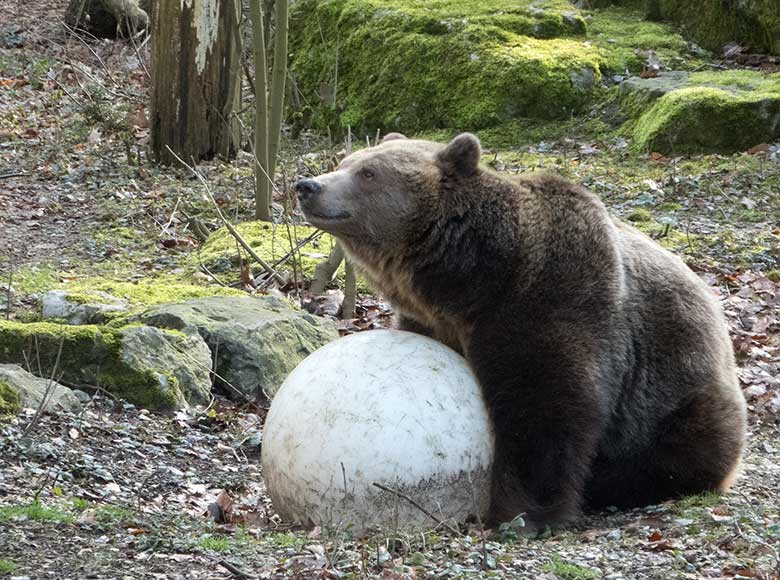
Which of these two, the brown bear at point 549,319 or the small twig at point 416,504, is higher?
the brown bear at point 549,319

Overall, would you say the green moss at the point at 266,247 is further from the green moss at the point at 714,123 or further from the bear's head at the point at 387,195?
the green moss at the point at 714,123

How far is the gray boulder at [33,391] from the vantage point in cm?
659

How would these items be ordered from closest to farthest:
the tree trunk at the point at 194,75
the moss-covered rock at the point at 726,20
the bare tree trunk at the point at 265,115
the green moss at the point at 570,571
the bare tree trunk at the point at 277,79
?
the green moss at the point at 570,571
the bare tree trunk at the point at 277,79
the bare tree trunk at the point at 265,115
the tree trunk at the point at 194,75
the moss-covered rock at the point at 726,20

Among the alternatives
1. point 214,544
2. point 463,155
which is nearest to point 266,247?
point 463,155

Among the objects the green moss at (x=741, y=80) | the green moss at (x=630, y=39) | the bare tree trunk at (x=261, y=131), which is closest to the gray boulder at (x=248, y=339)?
the bare tree trunk at (x=261, y=131)

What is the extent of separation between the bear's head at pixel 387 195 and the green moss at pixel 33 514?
6.45 ft

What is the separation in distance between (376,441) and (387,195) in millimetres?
1411

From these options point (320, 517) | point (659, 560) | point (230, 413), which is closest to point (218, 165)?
point (230, 413)

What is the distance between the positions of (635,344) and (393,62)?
10460 millimetres

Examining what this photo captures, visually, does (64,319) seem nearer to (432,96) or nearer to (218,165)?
(218,165)

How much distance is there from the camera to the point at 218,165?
14.3m

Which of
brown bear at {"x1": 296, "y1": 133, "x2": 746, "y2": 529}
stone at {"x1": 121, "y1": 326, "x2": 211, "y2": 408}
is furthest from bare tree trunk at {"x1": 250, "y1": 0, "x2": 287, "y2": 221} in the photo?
brown bear at {"x1": 296, "y1": 133, "x2": 746, "y2": 529}

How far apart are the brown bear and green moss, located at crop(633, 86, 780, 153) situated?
24.4 feet

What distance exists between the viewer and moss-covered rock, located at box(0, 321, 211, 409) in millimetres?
7359
